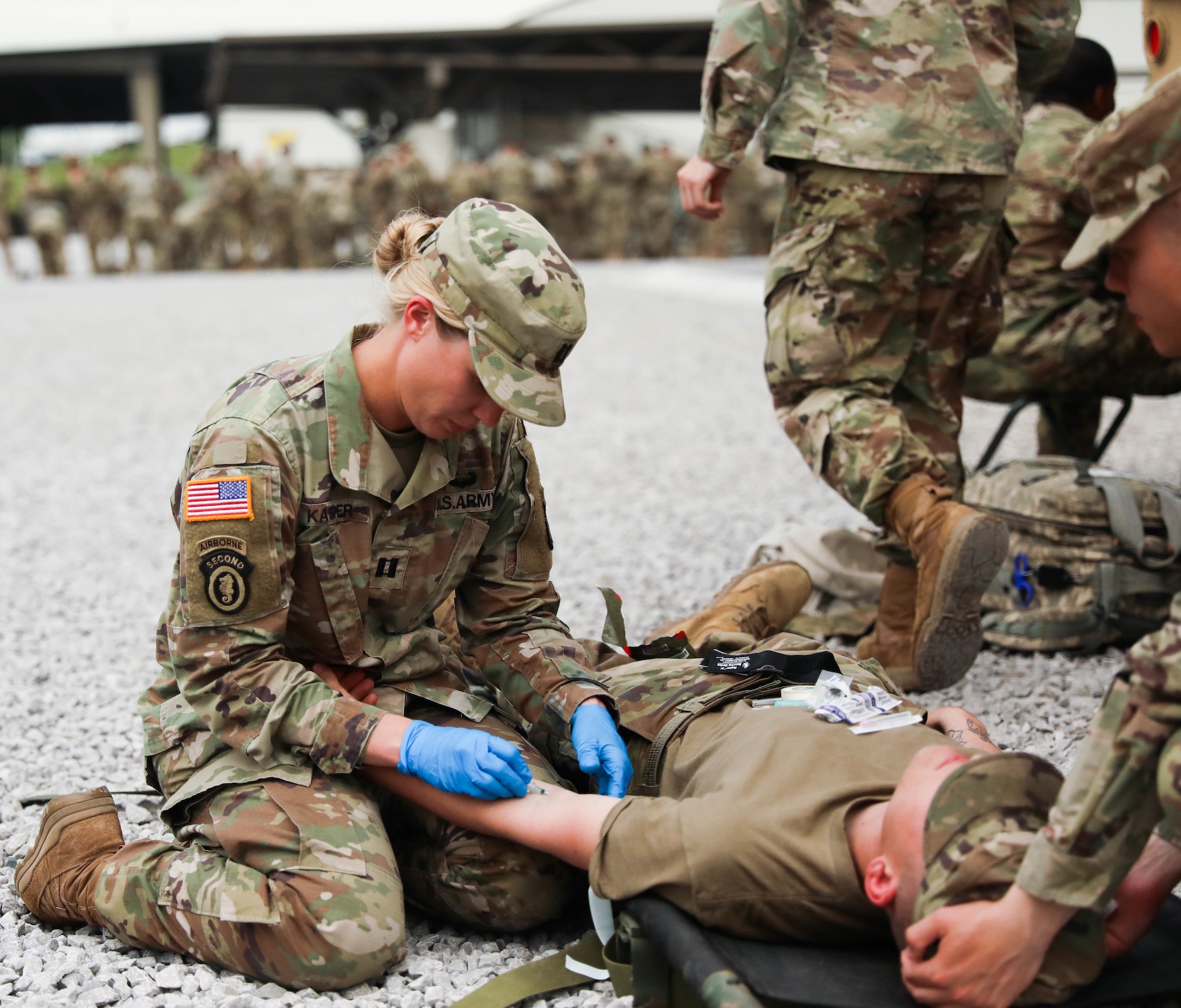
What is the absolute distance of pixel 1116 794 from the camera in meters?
1.54

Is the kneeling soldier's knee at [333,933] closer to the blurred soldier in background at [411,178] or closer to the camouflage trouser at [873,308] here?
the camouflage trouser at [873,308]

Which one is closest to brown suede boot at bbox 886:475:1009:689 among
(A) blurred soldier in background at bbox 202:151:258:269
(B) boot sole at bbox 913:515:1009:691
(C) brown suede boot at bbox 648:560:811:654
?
(B) boot sole at bbox 913:515:1009:691

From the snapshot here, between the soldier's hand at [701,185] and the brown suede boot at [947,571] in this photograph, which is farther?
the soldier's hand at [701,185]

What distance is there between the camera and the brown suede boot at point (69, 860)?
2154 mm

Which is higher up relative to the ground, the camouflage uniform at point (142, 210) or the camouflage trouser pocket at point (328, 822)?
the camouflage trouser pocket at point (328, 822)

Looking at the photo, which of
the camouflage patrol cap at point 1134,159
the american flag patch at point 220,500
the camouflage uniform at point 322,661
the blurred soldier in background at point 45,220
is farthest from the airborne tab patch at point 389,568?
the blurred soldier in background at point 45,220

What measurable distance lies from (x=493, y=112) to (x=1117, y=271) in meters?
24.0

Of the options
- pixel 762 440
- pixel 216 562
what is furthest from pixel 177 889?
pixel 762 440

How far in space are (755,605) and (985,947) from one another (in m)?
1.67

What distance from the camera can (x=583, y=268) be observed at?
17828 mm

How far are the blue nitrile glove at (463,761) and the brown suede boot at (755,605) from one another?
100 centimetres

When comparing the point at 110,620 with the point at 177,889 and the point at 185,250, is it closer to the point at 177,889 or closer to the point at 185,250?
the point at 177,889

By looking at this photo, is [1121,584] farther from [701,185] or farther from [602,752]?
[602,752]

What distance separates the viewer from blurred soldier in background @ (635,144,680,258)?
19156mm
